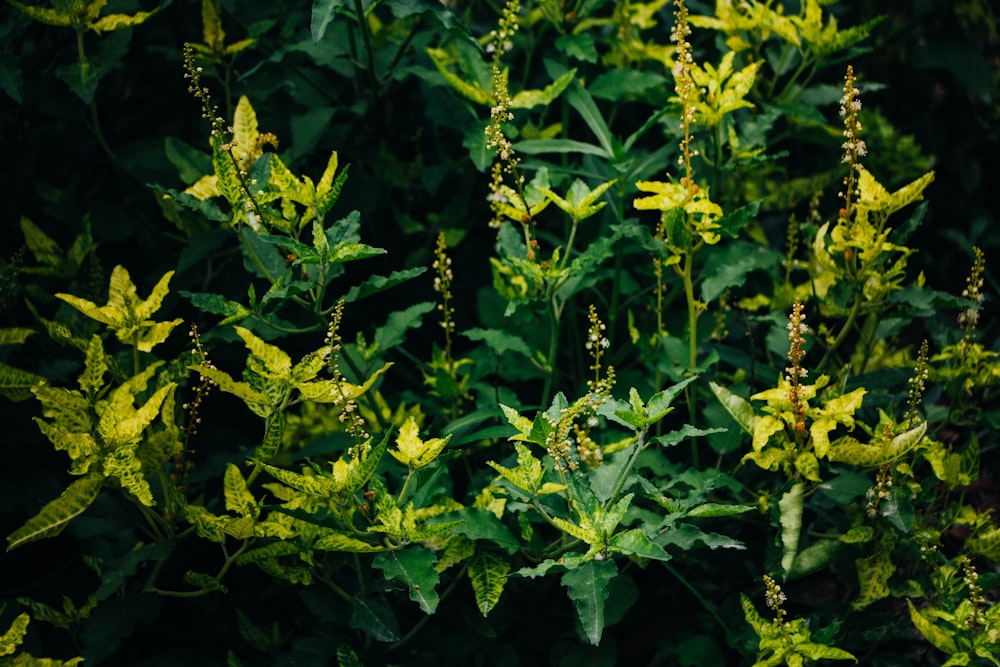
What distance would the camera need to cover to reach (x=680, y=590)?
2463 mm

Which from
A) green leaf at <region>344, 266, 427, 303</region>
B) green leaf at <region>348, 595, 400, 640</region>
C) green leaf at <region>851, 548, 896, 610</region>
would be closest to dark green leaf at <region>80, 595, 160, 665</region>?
green leaf at <region>348, 595, 400, 640</region>

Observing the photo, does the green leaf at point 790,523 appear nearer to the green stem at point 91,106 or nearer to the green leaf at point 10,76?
the green stem at point 91,106

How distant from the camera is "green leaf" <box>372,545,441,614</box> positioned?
175 centimetres

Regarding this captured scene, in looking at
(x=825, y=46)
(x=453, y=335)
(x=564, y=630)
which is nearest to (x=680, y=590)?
(x=564, y=630)

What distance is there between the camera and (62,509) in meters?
1.84

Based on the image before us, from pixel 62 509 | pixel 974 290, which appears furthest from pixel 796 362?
pixel 62 509

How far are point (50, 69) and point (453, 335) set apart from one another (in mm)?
1423

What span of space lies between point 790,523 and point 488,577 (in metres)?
0.65

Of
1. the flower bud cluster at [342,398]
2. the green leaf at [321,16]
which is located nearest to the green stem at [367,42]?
the green leaf at [321,16]

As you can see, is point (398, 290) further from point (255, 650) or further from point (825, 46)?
point (825, 46)

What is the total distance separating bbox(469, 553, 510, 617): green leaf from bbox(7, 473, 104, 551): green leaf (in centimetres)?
80

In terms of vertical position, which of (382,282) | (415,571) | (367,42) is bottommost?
(415,571)

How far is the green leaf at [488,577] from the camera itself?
1.89m

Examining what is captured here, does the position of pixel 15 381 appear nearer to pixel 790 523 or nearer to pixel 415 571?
pixel 415 571
